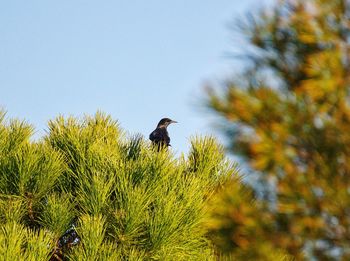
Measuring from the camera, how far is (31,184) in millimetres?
10625

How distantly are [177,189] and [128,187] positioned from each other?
717mm

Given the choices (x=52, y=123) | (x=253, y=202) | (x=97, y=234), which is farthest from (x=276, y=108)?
(x=52, y=123)

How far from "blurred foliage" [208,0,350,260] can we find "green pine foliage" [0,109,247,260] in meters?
5.14

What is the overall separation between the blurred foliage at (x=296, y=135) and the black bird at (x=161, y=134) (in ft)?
26.5

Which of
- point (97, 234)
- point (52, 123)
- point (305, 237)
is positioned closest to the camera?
point (305, 237)

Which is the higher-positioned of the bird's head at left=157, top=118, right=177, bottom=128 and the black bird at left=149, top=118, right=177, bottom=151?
the bird's head at left=157, top=118, right=177, bottom=128

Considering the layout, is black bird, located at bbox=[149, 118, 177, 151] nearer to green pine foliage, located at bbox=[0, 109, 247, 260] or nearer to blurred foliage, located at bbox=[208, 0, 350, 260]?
green pine foliage, located at bbox=[0, 109, 247, 260]

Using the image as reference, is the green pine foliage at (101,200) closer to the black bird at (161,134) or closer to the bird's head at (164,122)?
the black bird at (161,134)

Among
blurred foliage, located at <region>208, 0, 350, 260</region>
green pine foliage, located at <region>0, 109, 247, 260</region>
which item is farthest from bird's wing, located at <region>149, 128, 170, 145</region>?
blurred foliage, located at <region>208, 0, 350, 260</region>

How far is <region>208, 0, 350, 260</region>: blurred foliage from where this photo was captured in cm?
430

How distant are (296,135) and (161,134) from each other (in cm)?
903

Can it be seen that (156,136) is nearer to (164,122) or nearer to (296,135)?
(164,122)

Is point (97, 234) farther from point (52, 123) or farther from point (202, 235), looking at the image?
point (52, 123)

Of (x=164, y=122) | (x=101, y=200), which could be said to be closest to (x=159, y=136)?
(x=164, y=122)
